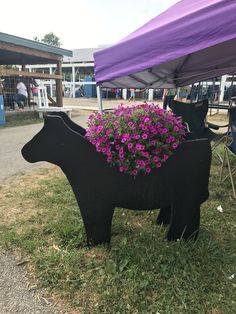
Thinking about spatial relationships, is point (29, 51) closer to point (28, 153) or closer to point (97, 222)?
point (28, 153)

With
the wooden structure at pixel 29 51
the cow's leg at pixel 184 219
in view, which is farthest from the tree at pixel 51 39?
the cow's leg at pixel 184 219

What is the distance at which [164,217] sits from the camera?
9.95 feet

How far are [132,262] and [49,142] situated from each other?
120 cm

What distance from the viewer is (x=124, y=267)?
7.75 feet

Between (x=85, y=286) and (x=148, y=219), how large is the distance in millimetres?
1210

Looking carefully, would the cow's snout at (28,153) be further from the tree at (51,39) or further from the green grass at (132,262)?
the tree at (51,39)

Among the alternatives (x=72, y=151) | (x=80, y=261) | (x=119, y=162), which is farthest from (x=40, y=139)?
(x=80, y=261)

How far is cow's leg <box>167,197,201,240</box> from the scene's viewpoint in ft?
8.24

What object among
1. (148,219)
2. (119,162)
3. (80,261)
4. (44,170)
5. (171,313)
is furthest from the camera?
(44,170)

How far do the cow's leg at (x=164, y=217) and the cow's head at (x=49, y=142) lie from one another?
1.23 metres

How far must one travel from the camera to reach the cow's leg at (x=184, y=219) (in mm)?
2512

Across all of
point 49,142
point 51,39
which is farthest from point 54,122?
point 51,39

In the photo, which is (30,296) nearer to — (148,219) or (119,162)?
(119,162)


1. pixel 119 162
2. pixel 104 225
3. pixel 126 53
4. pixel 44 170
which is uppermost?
pixel 126 53
